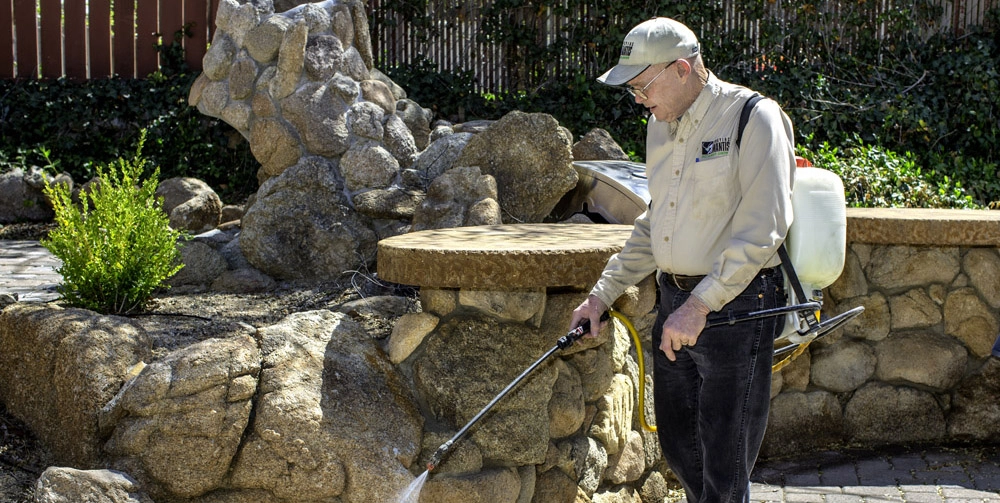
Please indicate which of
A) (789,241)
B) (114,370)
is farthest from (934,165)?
(114,370)

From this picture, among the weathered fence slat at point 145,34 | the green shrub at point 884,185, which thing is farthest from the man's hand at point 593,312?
the weathered fence slat at point 145,34

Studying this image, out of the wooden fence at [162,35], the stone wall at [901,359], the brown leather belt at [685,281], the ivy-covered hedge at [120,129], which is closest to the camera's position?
the brown leather belt at [685,281]

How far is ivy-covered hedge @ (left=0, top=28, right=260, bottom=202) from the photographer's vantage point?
9844 mm

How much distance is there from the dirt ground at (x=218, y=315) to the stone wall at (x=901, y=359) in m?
1.92

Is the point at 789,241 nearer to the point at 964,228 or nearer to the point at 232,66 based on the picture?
the point at 964,228

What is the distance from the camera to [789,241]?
9.50 ft

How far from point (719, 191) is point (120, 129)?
8.88 m

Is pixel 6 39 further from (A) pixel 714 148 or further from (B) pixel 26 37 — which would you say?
(A) pixel 714 148

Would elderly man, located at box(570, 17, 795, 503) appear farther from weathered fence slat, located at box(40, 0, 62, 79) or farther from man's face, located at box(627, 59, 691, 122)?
weathered fence slat, located at box(40, 0, 62, 79)

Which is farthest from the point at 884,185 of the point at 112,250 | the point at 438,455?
the point at 112,250

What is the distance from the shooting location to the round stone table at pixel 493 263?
11.0ft

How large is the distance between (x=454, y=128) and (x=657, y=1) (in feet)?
13.7

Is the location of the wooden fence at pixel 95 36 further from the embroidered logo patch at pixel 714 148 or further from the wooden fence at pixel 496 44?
the embroidered logo patch at pixel 714 148

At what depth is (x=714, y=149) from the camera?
9.25 ft
